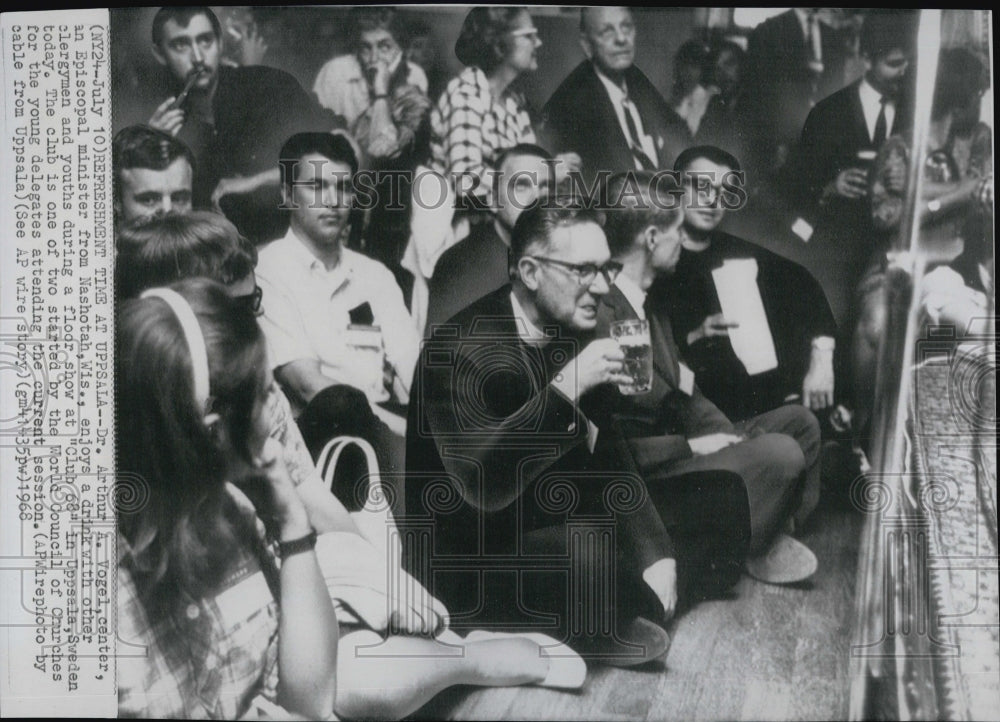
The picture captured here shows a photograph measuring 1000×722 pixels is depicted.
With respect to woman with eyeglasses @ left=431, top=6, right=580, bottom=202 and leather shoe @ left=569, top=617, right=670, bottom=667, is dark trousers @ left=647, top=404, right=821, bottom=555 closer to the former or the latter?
leather shoe @ left=569, top=617, right=670, bottom=667


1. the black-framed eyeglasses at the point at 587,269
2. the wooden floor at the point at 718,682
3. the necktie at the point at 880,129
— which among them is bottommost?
the wooden floor at the point at 718,682

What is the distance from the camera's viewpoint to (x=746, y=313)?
2629mm

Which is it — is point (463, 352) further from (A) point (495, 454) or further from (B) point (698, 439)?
(B) point (698, 439)

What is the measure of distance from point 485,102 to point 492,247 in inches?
18.9

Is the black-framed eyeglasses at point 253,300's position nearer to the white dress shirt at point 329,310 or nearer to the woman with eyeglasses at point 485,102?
the white dress shirt at point 329,310

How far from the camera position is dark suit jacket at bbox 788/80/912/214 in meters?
2.64

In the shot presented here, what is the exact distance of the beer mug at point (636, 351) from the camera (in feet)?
8.56

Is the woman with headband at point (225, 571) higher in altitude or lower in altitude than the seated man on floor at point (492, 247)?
lower

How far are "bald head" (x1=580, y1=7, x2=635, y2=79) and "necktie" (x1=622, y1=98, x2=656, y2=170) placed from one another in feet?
0.46

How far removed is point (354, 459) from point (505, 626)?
2.41 ft

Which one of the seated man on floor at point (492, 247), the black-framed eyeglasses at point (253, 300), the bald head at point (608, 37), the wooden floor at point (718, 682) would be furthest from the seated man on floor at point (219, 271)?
the bald head at point (608, 37)

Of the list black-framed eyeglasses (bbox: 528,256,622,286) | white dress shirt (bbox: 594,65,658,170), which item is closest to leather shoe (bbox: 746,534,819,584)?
black-framed eyeglasses (bbox: 528,256,622,286)

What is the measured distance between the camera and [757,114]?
265 cm

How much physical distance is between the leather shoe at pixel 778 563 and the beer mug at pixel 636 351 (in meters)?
0.66
